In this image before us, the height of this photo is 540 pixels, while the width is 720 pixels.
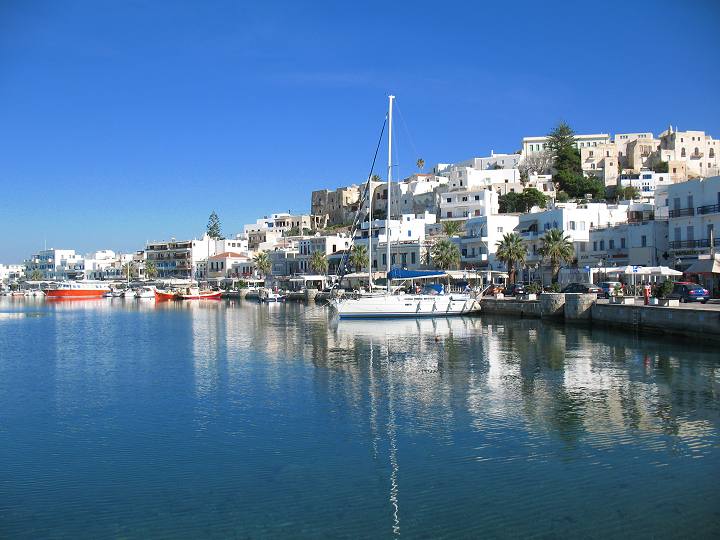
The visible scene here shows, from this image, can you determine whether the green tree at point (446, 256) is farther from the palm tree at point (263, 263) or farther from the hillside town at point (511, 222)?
the palm tree at point (263, 263)

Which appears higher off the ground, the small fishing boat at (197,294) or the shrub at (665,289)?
the shrub at (665,289)

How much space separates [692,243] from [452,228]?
1425 inches

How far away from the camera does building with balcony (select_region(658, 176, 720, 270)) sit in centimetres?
5156

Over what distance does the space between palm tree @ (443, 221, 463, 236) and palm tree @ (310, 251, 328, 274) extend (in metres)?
20.2

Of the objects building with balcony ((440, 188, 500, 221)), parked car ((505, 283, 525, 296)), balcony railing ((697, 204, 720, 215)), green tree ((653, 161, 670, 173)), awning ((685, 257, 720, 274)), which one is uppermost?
green tree ((653, 161, 670, 173))

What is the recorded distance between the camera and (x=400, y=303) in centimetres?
5288

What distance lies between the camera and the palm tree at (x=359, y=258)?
90000 mm

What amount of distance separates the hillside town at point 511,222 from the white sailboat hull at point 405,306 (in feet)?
17.5

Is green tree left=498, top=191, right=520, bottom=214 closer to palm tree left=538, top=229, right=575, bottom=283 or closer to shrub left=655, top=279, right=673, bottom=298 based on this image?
palm tree left=538, top=229, right=575, bottom=283

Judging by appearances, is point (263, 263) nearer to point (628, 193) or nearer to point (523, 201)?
point (523, 201)

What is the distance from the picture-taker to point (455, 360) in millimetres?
30906

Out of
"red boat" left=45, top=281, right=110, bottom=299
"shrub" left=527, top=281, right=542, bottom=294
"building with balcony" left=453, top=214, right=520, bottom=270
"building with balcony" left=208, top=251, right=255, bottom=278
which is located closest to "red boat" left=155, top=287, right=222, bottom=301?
"building with balcony" left=208, top=251, right=255, bottom=278

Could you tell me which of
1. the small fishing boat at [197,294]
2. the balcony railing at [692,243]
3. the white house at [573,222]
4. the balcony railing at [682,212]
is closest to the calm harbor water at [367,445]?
the balcony railing at [692,243]

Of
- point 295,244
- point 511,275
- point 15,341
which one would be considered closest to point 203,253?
point 295,244
